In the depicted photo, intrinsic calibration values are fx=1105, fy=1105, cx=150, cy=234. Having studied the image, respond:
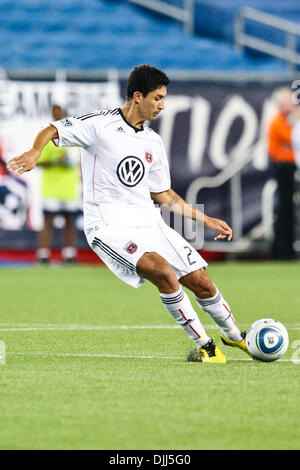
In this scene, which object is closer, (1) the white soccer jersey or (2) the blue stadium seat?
Result: (1) the white soccer jersey

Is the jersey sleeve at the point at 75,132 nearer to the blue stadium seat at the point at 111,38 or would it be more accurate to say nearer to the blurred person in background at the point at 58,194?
the blurred person in background at the point at 58,194

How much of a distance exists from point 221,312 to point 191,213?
0.67 m

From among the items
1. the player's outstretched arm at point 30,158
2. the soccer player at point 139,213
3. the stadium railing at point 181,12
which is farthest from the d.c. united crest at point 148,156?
the stadium railing at point 181,12

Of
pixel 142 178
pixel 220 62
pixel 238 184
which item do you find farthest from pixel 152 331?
pixel 220 62

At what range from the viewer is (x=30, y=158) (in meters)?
6.48

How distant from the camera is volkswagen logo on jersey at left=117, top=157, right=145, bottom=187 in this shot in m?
7.09

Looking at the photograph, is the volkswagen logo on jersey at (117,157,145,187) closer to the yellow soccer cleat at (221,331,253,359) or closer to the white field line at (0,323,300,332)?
the yellow soccer cleat at (221,331,253,359)

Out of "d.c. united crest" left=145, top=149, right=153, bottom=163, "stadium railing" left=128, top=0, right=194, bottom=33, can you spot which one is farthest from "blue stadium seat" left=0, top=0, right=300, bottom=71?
"d.c. united crest" left=145, top=149, right=153, bottom=163

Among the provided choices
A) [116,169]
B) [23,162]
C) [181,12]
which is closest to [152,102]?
[116,169]

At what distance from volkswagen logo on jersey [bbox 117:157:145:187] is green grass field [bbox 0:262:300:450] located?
113 centimetres

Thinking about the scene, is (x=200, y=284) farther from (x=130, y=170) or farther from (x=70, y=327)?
(x=70, y=327)

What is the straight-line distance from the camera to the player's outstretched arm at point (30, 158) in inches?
253

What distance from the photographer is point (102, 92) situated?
16844 millimetres

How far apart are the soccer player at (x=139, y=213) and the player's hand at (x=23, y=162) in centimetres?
31
